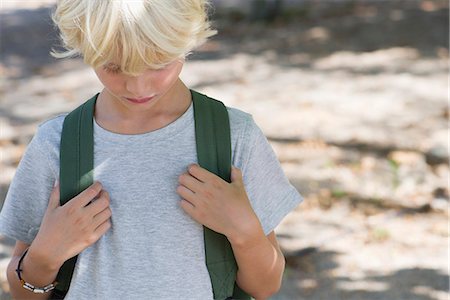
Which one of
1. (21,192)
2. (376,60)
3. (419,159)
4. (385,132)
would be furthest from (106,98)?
(376,60)

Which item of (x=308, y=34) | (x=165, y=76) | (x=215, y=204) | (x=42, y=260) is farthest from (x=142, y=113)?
(x=308, y=34)

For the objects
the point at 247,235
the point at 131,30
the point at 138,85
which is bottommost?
the point at 247,235

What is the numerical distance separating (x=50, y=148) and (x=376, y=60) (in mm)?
7040

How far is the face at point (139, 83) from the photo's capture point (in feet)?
6.24

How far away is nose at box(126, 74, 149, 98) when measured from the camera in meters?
1.90

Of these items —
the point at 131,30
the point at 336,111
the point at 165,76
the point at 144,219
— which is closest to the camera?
the point at 131,30

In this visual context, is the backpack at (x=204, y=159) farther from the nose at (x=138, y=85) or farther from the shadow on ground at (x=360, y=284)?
the shadow on ground at (x=360, y=284)

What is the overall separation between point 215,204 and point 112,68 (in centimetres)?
Answer: 39

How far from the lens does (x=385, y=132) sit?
6.52m

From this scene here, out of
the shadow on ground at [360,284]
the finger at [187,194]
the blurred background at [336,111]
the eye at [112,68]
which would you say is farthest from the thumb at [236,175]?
the shadow on ground at [360,284]

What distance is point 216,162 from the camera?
2.07 meters

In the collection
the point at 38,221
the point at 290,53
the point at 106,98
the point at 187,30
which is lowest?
the point at 290,53

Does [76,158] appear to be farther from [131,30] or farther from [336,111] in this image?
[336,111]

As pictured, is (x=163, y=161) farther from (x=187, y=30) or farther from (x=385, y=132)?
(x=385, y=132)
